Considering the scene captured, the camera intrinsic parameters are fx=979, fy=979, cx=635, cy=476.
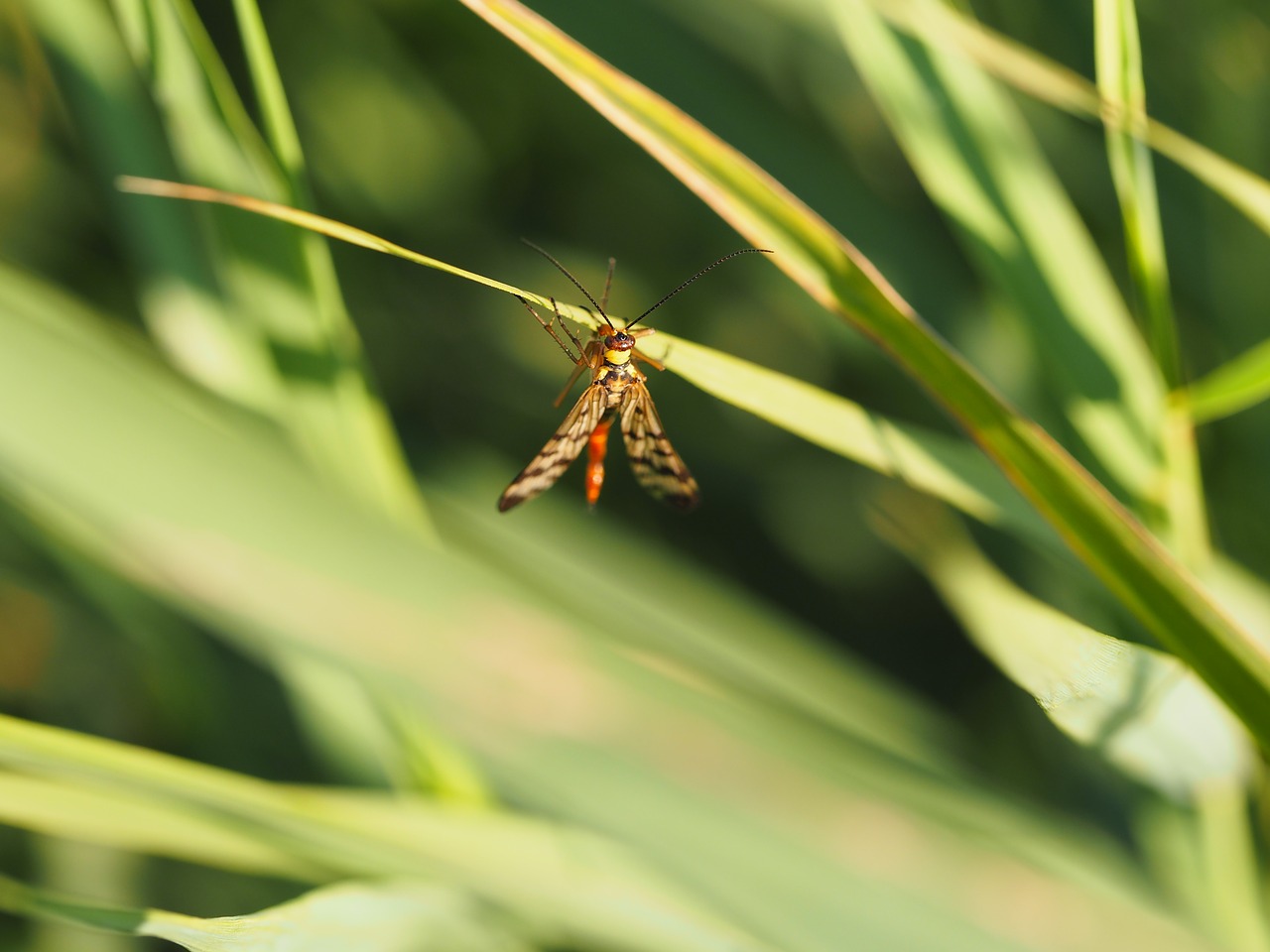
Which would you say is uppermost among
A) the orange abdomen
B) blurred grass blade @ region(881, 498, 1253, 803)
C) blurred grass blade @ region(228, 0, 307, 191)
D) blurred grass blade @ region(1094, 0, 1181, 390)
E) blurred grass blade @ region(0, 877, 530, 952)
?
the orange abdomen

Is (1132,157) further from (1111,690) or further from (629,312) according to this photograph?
(629,312)

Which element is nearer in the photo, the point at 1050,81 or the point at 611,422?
the point at 1050,81

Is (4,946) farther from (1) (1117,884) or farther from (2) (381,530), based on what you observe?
(1) (1117,884)

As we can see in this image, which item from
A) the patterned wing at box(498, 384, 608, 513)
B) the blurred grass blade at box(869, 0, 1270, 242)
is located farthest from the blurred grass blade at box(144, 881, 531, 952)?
the blurred grass blade at box(869, 0, 1270, 242)

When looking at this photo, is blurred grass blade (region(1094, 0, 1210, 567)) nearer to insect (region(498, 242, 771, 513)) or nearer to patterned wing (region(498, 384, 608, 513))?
insect (region(498, 242, 771, 513))

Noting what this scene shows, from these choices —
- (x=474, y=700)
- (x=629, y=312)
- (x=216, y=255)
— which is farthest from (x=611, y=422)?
(x=474, y=700)

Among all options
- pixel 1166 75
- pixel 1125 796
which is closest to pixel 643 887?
pixel 1125 796

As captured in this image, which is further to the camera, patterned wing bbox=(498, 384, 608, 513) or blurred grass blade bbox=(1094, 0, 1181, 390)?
patterned wing bbox=(498, 384, 608, 513)
